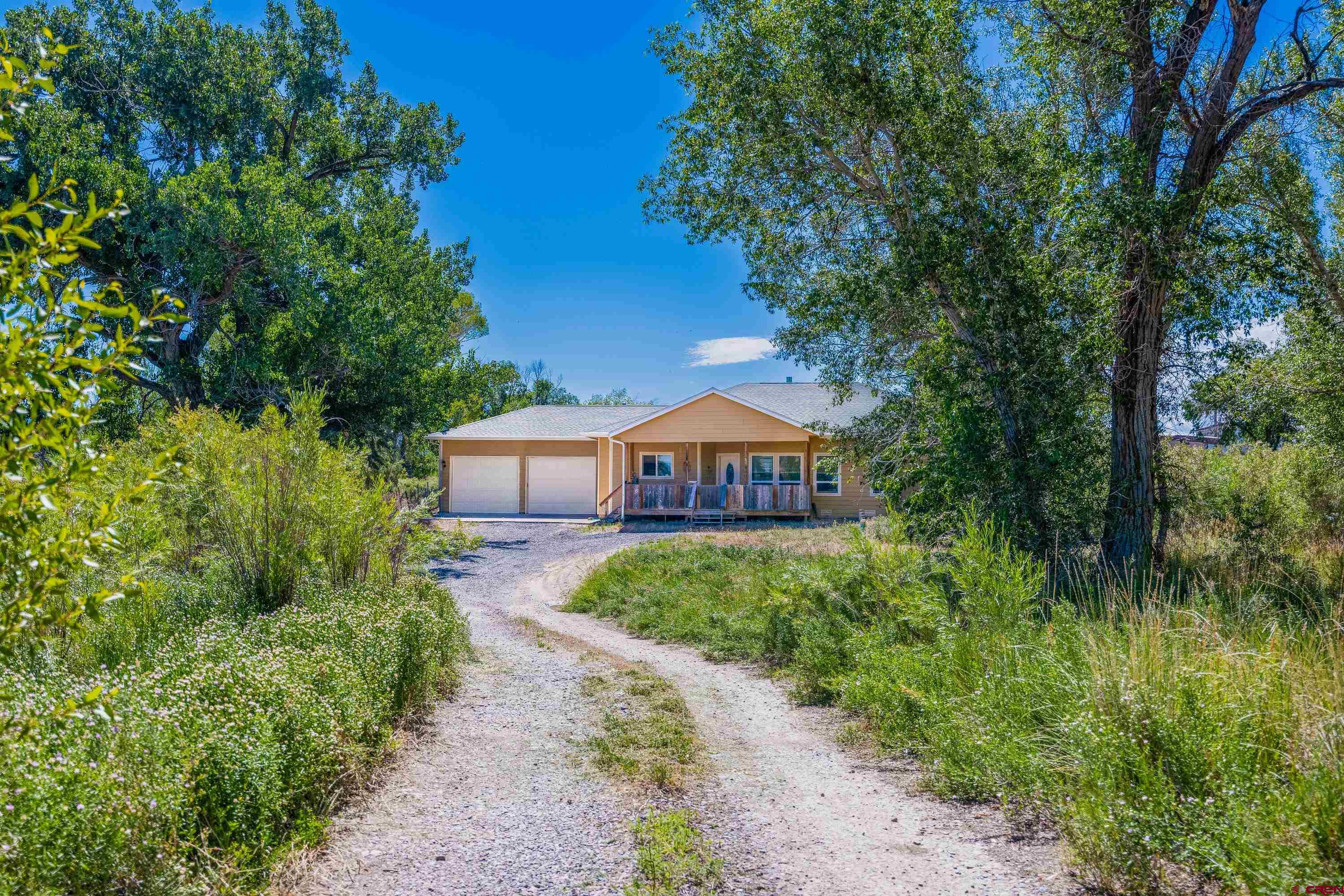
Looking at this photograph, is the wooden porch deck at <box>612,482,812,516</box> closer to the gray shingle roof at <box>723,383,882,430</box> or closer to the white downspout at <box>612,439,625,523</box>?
the white downspout at <box>612,439,625,523</box>

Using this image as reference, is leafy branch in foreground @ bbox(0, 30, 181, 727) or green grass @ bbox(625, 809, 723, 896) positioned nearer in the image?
leafy branch in foreground @ bbox(0, 30, 181, 727)

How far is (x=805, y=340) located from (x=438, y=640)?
7.15 metres

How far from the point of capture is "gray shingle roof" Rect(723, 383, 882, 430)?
25.7 metres

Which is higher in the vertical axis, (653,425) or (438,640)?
(653,425)

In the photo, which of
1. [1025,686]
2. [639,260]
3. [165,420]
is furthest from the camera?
[639,260]

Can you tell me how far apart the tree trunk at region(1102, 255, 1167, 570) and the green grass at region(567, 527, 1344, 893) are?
2405 millimetres

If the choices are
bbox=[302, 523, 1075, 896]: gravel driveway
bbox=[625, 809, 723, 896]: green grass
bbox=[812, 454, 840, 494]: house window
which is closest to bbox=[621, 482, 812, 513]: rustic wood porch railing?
bbox=[812, 454, 840, 494]: house window

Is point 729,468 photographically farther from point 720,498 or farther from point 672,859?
point 672,859

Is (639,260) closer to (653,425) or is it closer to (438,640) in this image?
(653,425)

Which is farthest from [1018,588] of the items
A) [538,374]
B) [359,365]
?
[538,374]

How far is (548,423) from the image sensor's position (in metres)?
29.9

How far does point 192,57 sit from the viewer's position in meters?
18.3

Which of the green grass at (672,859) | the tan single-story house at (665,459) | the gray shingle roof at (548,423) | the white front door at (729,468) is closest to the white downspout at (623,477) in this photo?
the tan single-story house at (665,459)

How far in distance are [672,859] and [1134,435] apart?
8.25m
